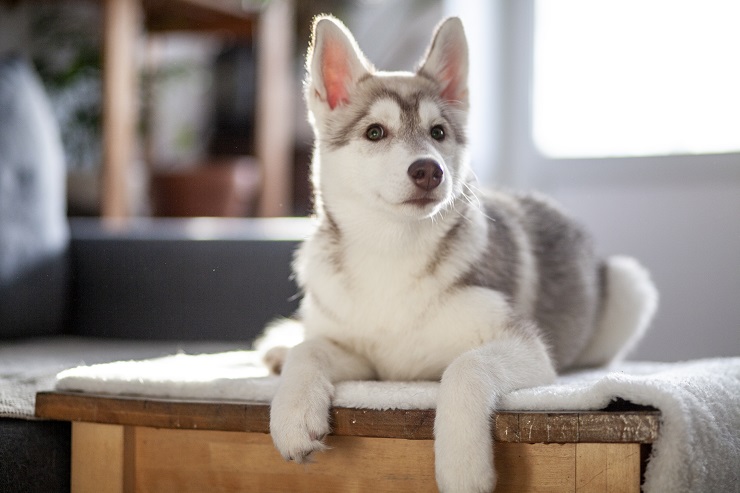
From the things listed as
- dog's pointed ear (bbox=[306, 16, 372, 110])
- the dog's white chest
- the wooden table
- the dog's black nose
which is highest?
dog's pointed ear (bbox=[306, 16, 372, 110])

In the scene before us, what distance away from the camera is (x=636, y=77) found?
324 cm

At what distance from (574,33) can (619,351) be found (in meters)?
1.75

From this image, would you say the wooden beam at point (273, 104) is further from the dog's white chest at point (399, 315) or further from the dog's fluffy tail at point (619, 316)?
the dog's white chest at point (399, 315)

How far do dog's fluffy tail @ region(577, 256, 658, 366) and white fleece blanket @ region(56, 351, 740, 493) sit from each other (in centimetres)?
41

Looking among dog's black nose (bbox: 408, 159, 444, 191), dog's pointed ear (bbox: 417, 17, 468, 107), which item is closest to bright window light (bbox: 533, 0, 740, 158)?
dog's pointed ear (bbox: 417, 17, 468, 107)

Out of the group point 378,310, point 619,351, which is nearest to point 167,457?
point 378,310

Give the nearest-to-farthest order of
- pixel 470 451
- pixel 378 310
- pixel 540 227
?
pixel 470 451 < pixel 378 310 < pixel 540 227

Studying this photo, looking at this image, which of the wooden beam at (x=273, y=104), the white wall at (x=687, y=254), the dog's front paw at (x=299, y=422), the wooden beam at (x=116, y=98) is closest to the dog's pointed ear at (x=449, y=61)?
the dog's front paw at (x=299, y=422)

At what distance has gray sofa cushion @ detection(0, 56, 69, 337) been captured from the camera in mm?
2199

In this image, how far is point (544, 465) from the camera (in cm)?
127

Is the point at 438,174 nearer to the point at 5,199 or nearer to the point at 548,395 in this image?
the point at 548,395

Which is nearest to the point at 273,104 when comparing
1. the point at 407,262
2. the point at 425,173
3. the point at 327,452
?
the point at 407,262

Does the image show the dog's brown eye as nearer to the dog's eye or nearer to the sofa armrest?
the dog's eye

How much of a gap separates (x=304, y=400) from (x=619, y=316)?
1082 millimetres
